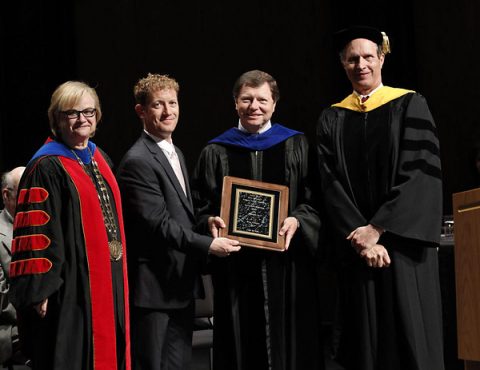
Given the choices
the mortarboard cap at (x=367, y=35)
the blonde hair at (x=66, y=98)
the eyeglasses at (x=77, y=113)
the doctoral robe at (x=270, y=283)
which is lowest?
the doctoral robe at (x=270, y=283)

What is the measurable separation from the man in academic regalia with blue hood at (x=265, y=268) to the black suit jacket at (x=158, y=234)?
0.48 feet

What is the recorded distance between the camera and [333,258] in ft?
14.6

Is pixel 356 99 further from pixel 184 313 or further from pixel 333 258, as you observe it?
pixel 184 313

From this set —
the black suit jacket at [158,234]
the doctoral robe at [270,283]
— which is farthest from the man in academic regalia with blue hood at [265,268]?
the black suit jacket at [158,234]

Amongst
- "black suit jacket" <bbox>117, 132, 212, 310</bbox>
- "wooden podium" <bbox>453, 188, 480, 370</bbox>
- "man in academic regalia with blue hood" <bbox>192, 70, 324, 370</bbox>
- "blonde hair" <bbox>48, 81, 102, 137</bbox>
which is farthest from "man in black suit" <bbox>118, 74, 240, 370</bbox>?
"wooden podium" <bbox>453, 188, 480, 370</bbox>

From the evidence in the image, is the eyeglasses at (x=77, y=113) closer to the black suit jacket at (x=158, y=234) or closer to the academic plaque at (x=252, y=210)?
the black suit jacket at (x=158, y=234)

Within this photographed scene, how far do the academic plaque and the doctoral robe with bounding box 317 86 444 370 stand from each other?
0.83 feet

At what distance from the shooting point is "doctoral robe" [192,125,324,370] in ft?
14.4

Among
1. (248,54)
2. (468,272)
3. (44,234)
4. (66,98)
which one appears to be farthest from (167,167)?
(248,54)

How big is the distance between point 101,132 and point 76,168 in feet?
15.6

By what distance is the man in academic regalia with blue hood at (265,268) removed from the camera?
4375 millimetres

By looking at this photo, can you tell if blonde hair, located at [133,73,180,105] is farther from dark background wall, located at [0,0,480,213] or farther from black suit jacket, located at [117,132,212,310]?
dark background wall, located at [0,0,480,213]

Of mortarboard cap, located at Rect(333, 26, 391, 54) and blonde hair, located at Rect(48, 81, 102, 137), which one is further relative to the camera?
mortarboard cap, located at Rect(333, 26, 391, 54)

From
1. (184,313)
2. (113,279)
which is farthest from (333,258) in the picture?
(113,279)
